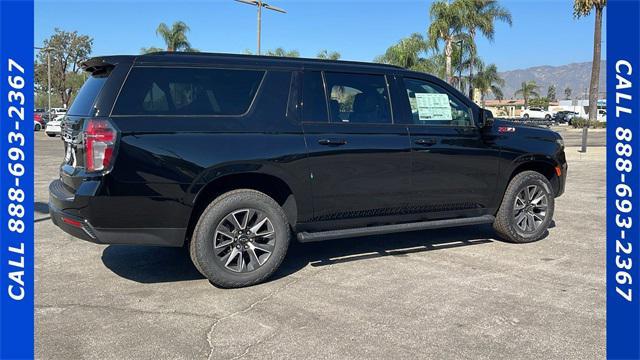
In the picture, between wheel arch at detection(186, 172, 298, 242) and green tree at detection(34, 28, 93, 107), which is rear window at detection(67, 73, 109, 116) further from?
green tree at detection(34, 28, 93, 107)

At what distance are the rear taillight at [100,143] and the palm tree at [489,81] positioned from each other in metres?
54.0

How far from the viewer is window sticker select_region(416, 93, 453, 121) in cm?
541

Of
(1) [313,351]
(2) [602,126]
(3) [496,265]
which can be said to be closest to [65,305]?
(1) [313,351]

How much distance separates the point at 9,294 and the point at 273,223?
7.91 ft

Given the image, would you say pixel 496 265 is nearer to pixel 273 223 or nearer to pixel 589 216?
pixel 273 223

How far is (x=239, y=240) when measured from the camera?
4.50 metres

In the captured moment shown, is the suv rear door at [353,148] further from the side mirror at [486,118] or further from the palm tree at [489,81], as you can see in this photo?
the palm tree at [489,81]

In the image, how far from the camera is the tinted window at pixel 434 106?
17.6 feet

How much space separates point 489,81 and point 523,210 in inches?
2250

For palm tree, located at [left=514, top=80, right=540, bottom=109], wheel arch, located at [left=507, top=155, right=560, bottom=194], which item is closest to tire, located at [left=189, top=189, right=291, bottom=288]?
wheel arch, located at [left=507, top=155, right=560, bottom=194]

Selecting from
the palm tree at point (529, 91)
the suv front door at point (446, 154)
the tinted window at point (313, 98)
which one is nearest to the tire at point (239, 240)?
the tinted window at point (313, 98)

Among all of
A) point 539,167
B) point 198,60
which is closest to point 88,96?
point 198,60

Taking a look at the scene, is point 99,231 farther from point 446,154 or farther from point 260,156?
point 446,154

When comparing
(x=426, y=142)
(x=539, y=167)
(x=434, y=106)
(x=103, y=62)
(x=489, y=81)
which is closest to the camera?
(x=103, y=62)
